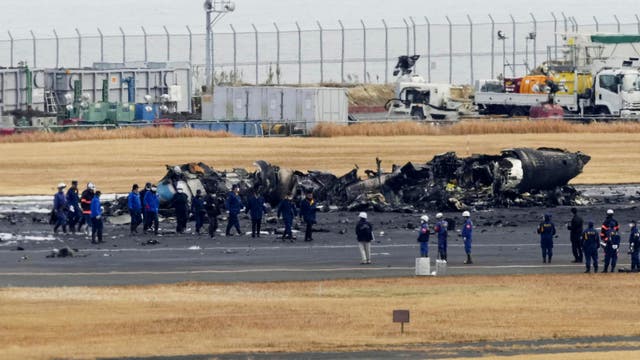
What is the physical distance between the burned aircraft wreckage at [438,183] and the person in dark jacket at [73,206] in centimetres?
632

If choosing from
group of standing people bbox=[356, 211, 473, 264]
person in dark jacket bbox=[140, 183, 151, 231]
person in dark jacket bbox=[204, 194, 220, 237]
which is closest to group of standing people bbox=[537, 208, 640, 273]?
group of standing people bbox=[356, 211, 473, 264]

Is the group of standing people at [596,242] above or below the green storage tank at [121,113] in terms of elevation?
below

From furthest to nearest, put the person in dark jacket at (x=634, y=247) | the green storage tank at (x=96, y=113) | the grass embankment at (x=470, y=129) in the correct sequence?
1. the green storage tank at (x=96, y=113)
2. the grass embankment at (x=470, y=129)
3. the person in dark jacket at (x=634, y=247)

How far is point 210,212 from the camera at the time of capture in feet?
152

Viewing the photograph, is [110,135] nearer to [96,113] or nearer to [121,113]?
[96,113]

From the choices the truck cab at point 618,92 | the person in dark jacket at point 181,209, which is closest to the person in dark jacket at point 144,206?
the person in dark jacket at point 181,209

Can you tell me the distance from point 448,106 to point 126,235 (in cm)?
4826

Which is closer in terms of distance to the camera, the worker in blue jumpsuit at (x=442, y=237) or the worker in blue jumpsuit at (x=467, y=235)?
the worker in blue jumpsuit at (x=442, y=237)

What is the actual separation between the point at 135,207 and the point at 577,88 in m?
46.7

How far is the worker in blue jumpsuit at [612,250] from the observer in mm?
38469

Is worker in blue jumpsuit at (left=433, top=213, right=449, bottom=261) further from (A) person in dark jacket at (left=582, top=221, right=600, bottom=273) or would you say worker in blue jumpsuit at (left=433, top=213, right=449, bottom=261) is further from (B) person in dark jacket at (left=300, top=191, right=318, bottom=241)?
(B) person in dark jacket at (left=300, top=191, right=318, bottom=241)

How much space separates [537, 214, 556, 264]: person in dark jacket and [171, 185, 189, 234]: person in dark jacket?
38.7ft

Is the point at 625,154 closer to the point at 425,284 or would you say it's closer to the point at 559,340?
the point at 425,284

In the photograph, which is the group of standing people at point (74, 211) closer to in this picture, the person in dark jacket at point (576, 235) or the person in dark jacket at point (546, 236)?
the person in dark jacket at point (546, 236)
